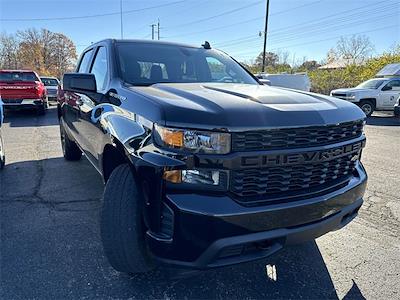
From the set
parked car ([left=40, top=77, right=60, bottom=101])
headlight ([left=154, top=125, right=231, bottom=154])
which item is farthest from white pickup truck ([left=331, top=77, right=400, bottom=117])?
parked car ([left=40, top=77, right=60, bottom=101])

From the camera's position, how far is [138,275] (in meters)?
2.44

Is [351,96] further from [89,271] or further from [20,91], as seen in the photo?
[89,271]

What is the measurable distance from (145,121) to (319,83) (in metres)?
25.8

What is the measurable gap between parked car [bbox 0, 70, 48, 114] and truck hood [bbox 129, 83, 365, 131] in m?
11.1

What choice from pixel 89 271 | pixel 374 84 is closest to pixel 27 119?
pixel 89 271

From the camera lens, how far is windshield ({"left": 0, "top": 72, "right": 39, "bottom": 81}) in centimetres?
1216

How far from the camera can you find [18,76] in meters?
12.4

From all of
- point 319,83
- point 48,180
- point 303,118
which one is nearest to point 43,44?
point 319,83

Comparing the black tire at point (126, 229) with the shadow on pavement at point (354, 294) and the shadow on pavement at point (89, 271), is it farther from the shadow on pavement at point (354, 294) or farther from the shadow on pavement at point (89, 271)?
the shadow on pavement at point (354, 294)

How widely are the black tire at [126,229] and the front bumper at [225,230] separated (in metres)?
0.16

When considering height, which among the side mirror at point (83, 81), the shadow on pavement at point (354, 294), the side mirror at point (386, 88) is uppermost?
the side mirror at point (386, 88)

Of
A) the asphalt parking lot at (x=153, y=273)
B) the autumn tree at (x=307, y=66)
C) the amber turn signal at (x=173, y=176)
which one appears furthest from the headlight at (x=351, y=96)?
the autumn tree at (x=307, y=66)

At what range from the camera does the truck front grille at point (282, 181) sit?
74.0 inches

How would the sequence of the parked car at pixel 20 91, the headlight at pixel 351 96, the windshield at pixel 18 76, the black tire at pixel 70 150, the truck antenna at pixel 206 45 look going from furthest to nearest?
the headlight at pixel 351 96
the windshield at pixel 18 76
the parked car at pixel 20 91
the black tire at pixel 70 150
the truck antenna at pixel 206 45
